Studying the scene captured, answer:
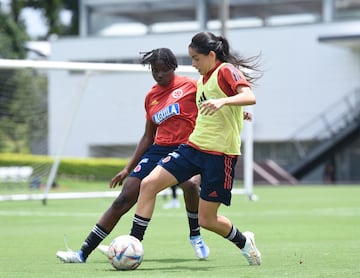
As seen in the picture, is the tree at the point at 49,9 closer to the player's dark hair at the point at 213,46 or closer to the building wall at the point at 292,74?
the building wall at the point at 292,74

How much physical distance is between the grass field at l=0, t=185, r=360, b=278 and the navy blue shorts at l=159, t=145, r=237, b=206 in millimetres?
685

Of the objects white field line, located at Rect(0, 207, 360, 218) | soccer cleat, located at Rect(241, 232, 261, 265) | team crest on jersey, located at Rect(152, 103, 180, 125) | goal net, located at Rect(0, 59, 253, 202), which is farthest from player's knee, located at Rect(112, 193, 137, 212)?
goal net, located at Rect(0, 59, 253, 202)

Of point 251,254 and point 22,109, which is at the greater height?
point 251,254

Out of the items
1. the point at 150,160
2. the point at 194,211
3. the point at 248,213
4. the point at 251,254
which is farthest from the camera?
the point at 248,213

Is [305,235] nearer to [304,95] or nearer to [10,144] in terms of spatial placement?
[10,144]

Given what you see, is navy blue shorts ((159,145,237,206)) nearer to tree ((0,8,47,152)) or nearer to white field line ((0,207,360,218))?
white field line ((0,207,360,218))

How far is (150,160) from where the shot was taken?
10.5 m

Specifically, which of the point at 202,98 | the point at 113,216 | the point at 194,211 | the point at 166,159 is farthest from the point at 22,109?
the point at 202,98

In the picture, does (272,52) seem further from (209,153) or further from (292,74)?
(209,153)

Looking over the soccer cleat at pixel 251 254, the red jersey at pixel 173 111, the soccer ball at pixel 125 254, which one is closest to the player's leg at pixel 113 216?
the red jersey at pixel 173 111

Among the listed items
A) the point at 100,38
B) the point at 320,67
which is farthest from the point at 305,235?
the point at 100,38

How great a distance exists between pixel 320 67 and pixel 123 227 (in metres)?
35.5

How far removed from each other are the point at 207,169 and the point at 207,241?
383 cm

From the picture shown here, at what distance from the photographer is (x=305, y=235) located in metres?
14.2
